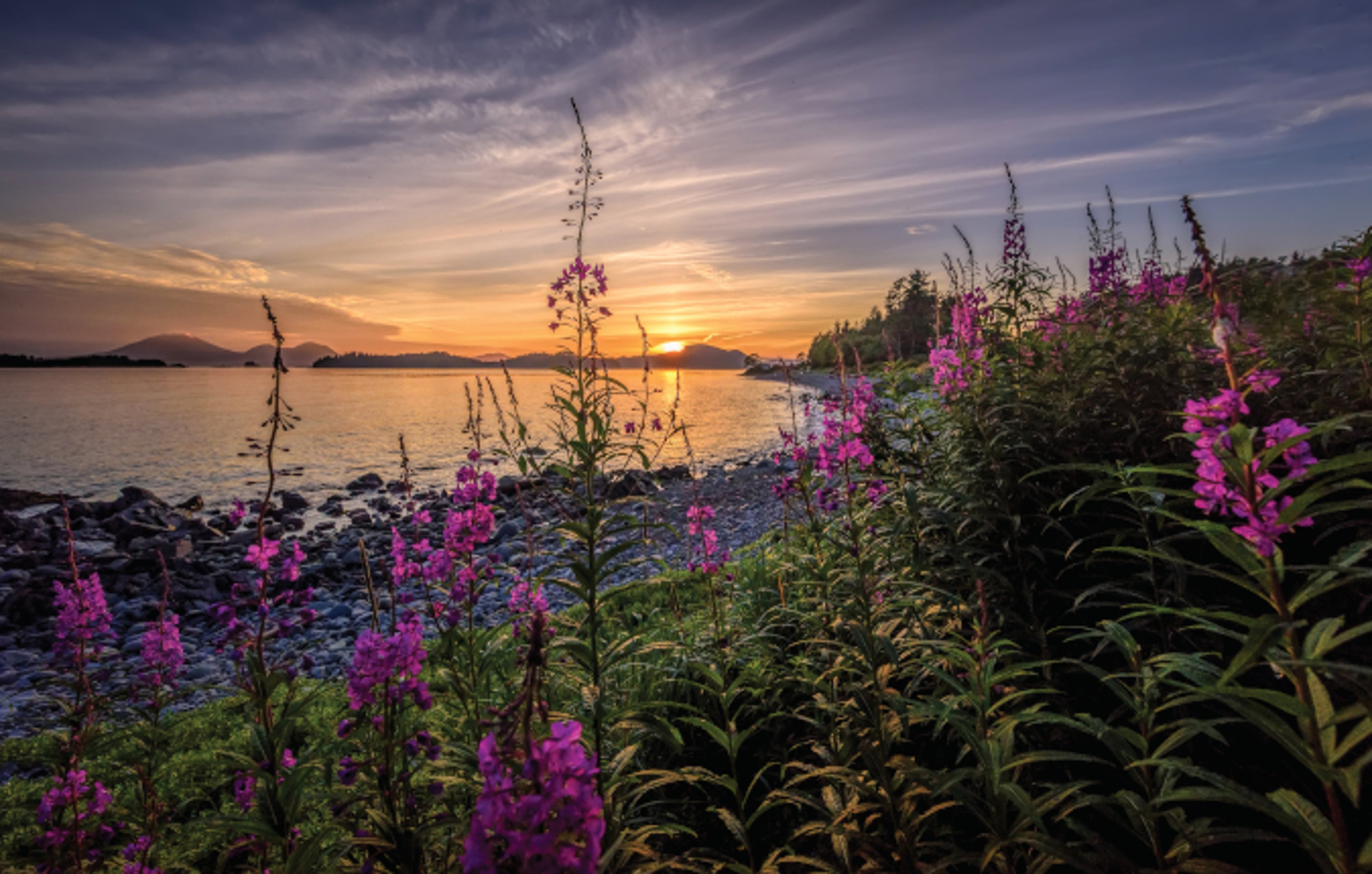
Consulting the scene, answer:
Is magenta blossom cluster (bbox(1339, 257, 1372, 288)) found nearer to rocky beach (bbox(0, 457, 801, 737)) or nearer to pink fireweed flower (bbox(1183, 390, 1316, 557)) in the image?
pink fireweed flower (bbox(1183, 390, 1316, 557))

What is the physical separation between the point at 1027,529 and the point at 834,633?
142 centimetres

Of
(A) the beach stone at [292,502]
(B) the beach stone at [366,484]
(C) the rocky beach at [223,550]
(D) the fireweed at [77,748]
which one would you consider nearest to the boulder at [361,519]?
(C) the rocky beach at [223,550]

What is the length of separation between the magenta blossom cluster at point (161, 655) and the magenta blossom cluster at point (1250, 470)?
5588 millimetres

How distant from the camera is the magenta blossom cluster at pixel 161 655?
399 cm

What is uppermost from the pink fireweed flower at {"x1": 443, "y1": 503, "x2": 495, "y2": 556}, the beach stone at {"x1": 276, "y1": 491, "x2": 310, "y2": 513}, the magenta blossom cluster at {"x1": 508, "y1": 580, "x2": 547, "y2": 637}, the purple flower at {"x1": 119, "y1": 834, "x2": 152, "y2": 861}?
the pink fireweed flower at {"x1": 443, "y1": 503, "x2": 495, "y2": 556}

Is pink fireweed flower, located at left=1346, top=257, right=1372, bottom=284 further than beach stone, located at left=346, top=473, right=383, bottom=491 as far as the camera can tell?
No

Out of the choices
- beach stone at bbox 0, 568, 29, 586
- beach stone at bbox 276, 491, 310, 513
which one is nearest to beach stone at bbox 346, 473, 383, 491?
beach stone at bbox 276, 491, 310, 513

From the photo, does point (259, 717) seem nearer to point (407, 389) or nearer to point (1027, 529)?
point (1027, 529)

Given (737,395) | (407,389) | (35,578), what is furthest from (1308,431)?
(407,389)

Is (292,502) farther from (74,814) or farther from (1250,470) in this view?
(1250,470)

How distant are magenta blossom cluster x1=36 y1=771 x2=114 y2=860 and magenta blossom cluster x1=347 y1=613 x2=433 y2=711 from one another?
2.11 meters

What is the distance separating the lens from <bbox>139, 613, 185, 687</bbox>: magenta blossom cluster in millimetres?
3994

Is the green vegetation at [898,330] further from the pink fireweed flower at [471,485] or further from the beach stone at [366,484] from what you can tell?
the beach stone at [366,484]

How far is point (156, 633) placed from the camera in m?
4.05
